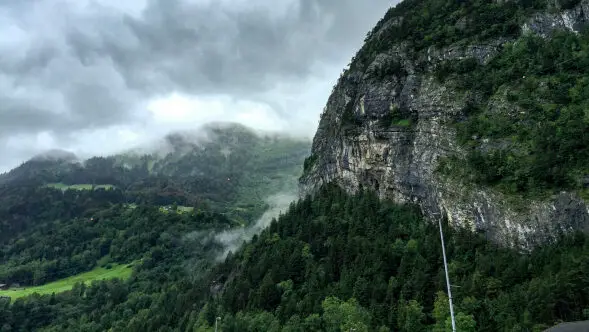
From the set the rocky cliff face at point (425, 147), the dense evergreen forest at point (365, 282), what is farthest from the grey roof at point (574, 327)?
the rocky cliff face at point (425, 147)

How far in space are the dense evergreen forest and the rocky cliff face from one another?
329cm

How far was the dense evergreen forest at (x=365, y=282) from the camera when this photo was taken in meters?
57.2

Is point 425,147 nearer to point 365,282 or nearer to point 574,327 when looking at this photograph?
point 365,282

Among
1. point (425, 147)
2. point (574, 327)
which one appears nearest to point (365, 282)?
point (425, 147)

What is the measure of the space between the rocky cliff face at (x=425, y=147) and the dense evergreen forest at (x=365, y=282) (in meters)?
A: 3.29

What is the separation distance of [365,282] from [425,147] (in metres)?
33.7

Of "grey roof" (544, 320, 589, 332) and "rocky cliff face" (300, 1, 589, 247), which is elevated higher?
"rocky cliff face" (300, 1, 589, 247)

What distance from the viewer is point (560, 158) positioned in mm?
67000

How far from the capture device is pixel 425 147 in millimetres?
96375

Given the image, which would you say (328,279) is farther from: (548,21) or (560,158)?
(548,21)

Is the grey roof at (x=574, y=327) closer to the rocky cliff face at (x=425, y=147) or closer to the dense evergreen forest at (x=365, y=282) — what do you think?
the dense evergreen forest at (x=365, y=282)

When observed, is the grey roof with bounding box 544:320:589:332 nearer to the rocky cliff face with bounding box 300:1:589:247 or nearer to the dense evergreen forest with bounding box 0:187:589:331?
the dense evergreen forest with bounding box 0:187:589:331

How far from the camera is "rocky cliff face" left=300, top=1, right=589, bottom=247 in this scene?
68188 mm

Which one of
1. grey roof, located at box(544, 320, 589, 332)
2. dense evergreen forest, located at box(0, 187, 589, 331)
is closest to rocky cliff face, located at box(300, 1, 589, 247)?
dense evergreen forest, located at box(0, 187, 589, 331)
